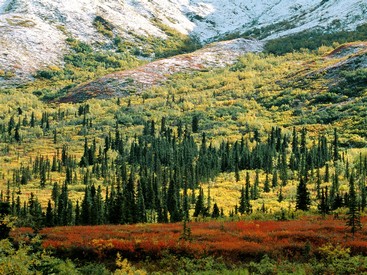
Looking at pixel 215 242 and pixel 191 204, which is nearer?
pixel 215 242

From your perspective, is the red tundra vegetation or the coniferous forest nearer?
the coniferous forest

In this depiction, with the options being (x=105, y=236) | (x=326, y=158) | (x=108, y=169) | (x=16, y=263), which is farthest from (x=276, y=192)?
(x=16, y=263)

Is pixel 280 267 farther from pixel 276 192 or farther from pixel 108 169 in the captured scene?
pixel 108 169

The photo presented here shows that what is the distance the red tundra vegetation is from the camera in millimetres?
40500

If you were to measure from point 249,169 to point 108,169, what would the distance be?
137 ft

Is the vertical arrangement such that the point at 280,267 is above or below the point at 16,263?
below

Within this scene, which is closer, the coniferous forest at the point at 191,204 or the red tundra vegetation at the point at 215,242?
the coniferous forest at the point at 191,204

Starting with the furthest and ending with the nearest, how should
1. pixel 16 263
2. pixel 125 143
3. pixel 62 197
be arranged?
pixel 125 143, pixel 62 197, pixel 16 263

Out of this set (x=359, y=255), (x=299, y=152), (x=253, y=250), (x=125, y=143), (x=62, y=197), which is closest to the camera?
(x=359, y=255)

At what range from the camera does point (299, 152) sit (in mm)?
151625

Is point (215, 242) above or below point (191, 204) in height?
below

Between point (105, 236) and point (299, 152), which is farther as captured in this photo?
point (299, 152)

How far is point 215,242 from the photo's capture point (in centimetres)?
4400

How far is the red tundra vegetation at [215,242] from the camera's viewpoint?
4050cm
